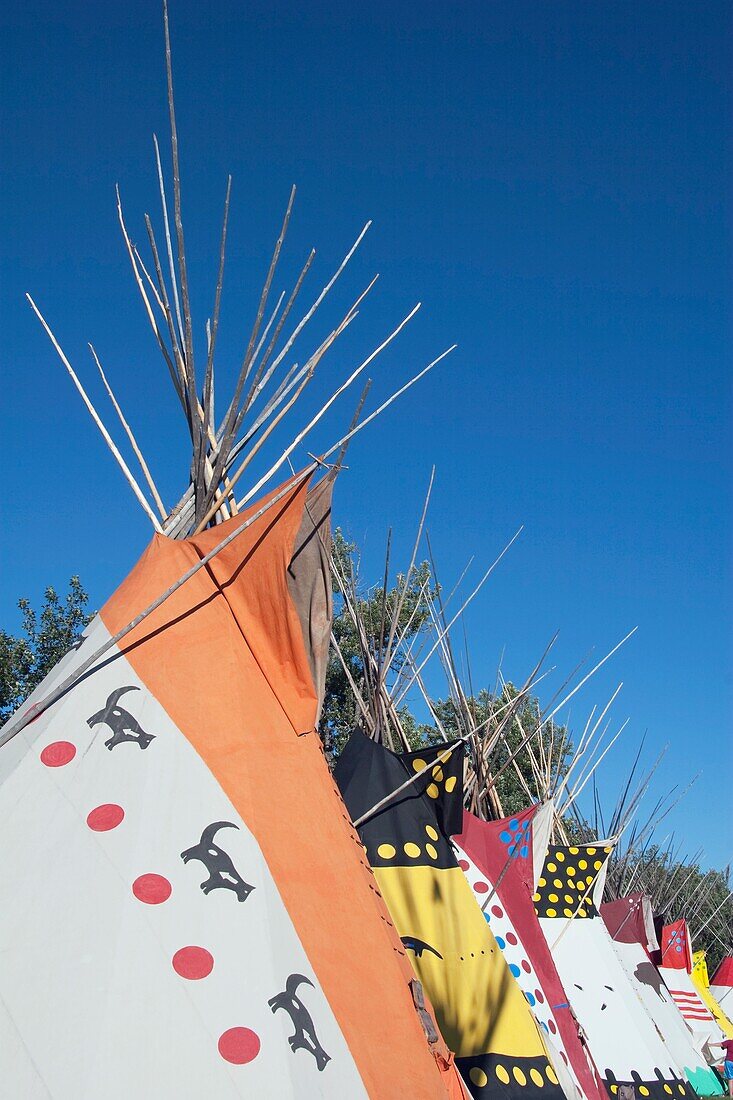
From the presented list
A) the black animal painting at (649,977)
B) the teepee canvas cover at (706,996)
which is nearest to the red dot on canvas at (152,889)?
the black animal painting at (649,977)

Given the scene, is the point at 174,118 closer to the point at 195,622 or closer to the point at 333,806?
the point at 195,622

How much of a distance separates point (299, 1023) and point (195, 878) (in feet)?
1.72

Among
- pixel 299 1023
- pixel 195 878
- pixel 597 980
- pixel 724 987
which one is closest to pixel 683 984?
pixel 724 987

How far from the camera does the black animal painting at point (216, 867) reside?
2.83 m

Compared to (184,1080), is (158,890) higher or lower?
higher

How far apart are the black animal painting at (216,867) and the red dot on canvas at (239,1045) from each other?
410mm

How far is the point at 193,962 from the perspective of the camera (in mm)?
2592

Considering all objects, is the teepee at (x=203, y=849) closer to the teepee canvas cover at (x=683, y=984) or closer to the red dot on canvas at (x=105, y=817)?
the red dot on canvas at (x=105, y=817)

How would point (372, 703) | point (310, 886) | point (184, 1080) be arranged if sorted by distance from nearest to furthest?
point (184, 1080) < point (310, 886) < point (372, 703)

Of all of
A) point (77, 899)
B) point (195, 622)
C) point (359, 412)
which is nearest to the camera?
point (77, 899)

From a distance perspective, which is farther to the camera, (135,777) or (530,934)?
(530,934)

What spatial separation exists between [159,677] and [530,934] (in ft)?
14.3

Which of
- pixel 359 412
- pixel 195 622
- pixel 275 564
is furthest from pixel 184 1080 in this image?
pixel 359 412

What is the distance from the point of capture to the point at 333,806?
11.4 feet
